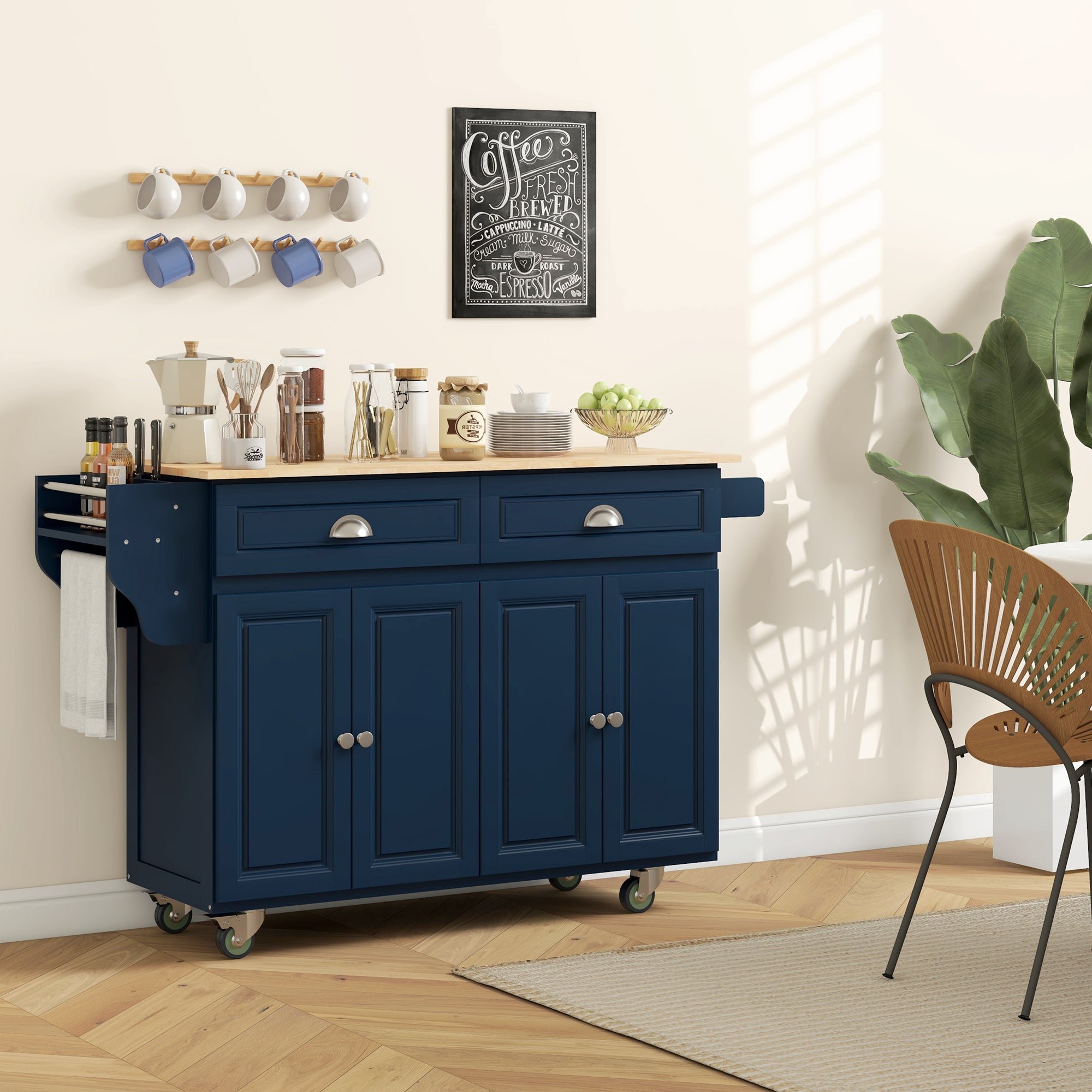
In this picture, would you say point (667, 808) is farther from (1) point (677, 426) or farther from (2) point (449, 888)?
(1) point (677, 426)

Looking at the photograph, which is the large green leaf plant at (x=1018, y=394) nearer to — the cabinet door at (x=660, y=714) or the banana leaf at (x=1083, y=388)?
the banana leaf at (x=1083, y=388)

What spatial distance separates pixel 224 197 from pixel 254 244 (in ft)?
0.46

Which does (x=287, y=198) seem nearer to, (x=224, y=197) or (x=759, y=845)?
(x=224, y=197)

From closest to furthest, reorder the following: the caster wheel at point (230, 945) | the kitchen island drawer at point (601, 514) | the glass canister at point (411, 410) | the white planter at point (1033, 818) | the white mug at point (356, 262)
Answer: the caster wheel at point (230, 945) → the kitchen island drawer at point (601, 514) → the glass canister at point (411, 410) → the white mug at point (356, 262) → the white planter at point (1033, 818)

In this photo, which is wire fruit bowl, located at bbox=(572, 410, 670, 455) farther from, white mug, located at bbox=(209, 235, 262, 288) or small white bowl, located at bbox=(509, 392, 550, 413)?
white mug, located at bbox=(209, 235, 262, 288)

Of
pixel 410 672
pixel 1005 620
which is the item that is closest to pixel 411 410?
pixel 410 672

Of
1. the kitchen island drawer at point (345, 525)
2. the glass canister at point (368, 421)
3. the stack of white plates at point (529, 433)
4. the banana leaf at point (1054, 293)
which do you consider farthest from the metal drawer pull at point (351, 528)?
the banana leaf at point (1054, 293)

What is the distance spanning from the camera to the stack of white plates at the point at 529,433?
3.67 metres

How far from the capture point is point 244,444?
3312 mm

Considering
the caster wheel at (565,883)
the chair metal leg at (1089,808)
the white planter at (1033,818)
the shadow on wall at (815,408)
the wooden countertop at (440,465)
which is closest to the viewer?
the chair metal leg at (1089,808)

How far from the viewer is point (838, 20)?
4281 millimetres

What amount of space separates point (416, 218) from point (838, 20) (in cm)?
130

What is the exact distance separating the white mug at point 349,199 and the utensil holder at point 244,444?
24.7 inches

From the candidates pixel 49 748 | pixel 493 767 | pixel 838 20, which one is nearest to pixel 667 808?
pixel 493 767
